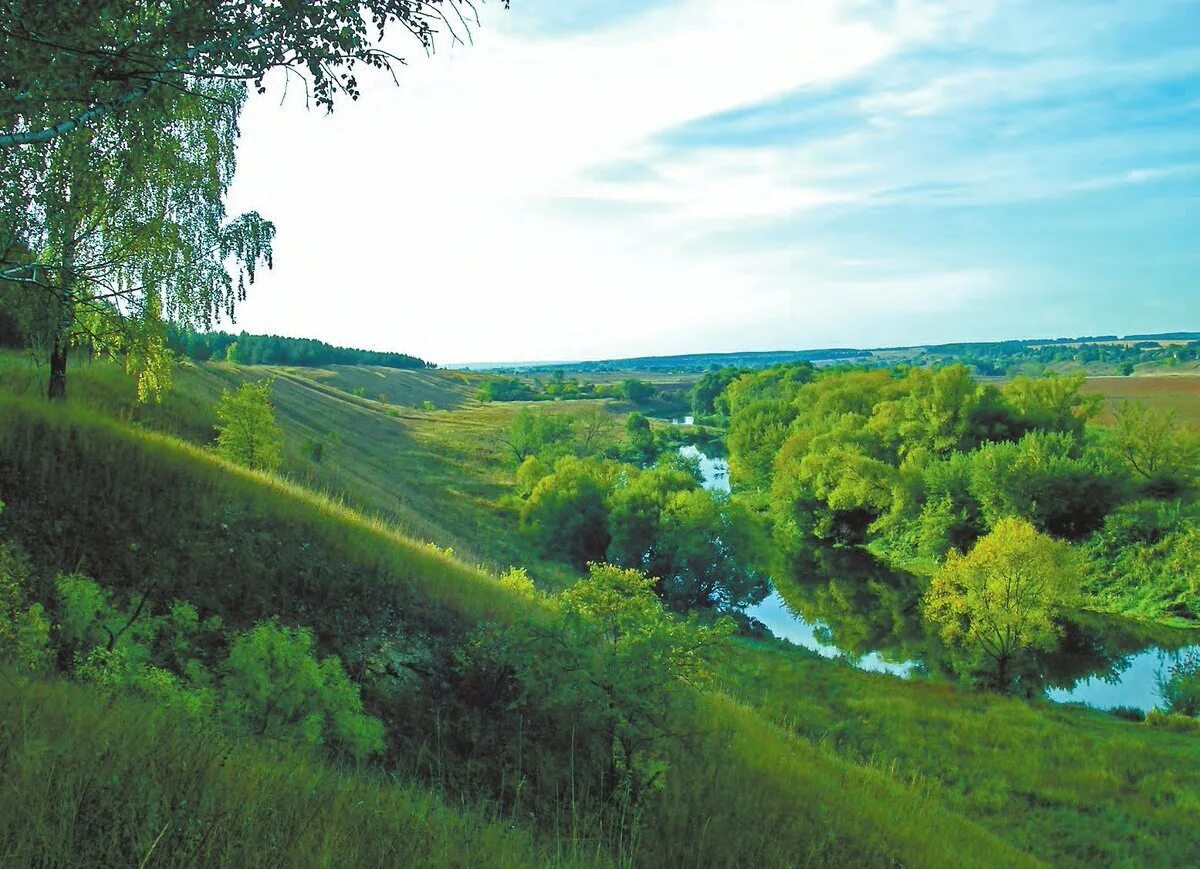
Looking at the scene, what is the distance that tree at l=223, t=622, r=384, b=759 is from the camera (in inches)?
231

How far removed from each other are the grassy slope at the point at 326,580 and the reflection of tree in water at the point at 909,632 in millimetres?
23680

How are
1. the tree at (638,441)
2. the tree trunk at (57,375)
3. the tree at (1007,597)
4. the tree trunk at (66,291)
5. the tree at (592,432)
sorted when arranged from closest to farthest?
the tree trunk at (66,291) → the tree trunk at (57,375) → the tree at (1007,597) → the tree at (592,432) → the tree at (638,441)

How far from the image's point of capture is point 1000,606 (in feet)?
91.5

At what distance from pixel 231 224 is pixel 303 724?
10.9m

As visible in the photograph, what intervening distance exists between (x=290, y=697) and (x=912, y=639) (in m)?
34.5

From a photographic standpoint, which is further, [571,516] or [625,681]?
[571,516]

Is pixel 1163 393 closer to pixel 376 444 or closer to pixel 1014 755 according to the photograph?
pixel 1014 755

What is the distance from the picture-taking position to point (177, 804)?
346 cm

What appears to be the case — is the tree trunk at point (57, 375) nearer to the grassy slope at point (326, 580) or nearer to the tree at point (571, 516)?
the grassy slope at point (326, 580)

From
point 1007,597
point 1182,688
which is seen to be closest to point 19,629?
point 1007,597

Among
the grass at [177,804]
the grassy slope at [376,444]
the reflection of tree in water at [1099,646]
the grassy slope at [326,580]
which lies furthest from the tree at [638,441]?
the grass at [177,804]

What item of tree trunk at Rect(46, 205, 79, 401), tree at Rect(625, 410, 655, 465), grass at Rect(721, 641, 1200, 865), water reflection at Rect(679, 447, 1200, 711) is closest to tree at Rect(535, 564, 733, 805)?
grass at Rect(721, 641, 1200, 865)

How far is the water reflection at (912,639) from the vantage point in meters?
30.0

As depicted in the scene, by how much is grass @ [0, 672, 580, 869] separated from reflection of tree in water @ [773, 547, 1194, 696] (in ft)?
99.7
